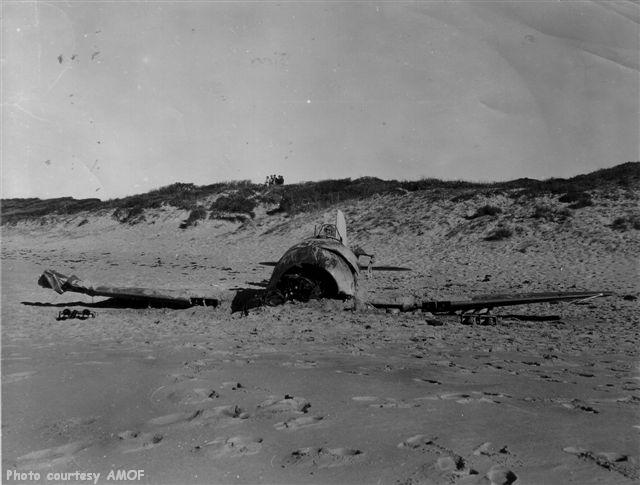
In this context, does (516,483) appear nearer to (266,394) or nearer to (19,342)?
(266,394)

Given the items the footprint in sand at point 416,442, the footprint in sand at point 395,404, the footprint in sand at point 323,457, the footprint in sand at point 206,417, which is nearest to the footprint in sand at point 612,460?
the footprint in sand at point 416,442

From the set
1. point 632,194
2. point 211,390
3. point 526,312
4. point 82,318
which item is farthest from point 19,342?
point 632,194

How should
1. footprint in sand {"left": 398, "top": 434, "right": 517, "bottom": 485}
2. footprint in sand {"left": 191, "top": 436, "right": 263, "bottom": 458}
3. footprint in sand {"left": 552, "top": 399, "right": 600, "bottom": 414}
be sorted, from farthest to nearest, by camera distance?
footprint in sand {"left": 552, "top": 399, "right": 600, "bottom": 414} → footprint in sand {"left": 191, "top": 436, "right": 263, "bottom": 458} → footprint in sand {"left": 398, "top": 434, "right": 517, "bottom": 485}

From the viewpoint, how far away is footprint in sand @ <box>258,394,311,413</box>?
307 cm

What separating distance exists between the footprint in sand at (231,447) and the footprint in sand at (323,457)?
232 millimetres

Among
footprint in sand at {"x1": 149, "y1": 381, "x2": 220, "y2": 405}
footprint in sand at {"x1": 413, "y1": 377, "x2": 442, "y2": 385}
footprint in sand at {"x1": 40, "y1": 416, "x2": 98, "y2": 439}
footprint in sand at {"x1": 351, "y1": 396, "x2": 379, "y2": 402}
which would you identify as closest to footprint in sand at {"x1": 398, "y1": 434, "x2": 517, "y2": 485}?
footprint in sand at {"x1": 351, "y1": 396, "x2": 379, "y2": 402}

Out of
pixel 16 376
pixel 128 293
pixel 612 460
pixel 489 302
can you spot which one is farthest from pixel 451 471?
pixel 128 293

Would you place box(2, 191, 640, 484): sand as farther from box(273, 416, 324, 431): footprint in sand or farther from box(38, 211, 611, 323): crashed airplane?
box(38, 211, 611, 323): crashed airplane

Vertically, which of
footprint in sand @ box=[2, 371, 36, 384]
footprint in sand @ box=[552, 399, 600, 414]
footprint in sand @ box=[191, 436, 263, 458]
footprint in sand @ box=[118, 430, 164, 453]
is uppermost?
footprint in sand @ box=[2, 371, 36, 384]

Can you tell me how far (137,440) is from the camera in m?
2.62

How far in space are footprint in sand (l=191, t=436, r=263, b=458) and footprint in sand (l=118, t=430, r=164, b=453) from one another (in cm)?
28

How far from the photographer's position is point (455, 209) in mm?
20500

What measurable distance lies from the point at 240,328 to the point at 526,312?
500 centimetres

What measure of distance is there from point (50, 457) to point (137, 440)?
0.44 meters
